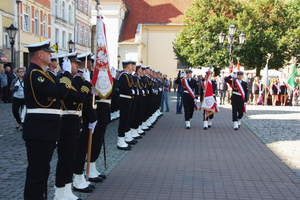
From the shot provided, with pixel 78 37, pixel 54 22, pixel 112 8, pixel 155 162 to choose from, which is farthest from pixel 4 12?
pixel 112 8

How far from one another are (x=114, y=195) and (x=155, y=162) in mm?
2476

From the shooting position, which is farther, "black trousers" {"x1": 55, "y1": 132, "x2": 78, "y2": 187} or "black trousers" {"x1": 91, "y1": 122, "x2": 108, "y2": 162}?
"black trousers" {"x1": 91, "y1": 122, "x2": 108, "y2": 162}

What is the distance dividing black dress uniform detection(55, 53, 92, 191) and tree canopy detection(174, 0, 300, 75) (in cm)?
3967

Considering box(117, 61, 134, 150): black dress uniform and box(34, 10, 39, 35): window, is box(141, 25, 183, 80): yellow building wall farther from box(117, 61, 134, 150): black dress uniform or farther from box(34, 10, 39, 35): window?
box(117, 61, 134, 150): black dress uniform

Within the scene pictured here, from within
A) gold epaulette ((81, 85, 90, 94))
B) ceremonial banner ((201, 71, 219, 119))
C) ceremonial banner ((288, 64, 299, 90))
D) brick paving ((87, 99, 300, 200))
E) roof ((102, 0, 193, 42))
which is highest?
roof ((102, 0, 193, 42))

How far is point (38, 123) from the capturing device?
4.55m

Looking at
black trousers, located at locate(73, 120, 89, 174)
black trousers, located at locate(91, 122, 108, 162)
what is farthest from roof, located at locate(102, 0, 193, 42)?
black trousers, located at locate(73, 120, 89, 174)

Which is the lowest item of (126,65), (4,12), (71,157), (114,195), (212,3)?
(114,195)

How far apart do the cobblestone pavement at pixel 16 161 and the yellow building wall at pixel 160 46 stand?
163ft

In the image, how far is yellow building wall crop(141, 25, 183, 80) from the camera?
62.0 metres

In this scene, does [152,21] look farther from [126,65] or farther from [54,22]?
[126,65]

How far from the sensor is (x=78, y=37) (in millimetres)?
47500

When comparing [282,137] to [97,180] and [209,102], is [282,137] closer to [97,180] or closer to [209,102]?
[209,102]

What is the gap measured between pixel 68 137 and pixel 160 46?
5776 cm
